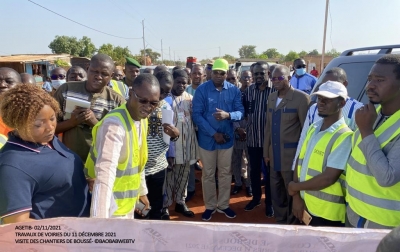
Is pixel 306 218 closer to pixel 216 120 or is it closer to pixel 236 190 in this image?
pixel 216 120

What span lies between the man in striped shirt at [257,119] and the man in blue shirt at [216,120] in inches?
12.4

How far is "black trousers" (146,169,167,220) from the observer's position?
3.44 meters

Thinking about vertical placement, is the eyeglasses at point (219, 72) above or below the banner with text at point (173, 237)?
above

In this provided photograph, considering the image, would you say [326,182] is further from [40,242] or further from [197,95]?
[197,95]

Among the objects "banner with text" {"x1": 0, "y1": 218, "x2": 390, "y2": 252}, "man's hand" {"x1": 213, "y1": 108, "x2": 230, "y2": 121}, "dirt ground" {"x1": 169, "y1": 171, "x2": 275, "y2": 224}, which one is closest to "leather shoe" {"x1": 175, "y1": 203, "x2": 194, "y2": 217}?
"dirt ground" {"x1": 169, "y1": 171, "x2": 275, "y2": 224}

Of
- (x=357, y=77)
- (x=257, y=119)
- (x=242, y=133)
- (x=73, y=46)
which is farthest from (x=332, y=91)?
(x=73, y=46)

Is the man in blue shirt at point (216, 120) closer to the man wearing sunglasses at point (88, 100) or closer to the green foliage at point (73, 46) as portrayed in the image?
the man wearing sunglasses at point (88, 100)

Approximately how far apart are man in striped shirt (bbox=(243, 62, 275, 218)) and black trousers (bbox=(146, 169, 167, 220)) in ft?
4.80

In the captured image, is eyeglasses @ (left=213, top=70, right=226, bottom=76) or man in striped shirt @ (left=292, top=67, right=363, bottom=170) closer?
man in striped shirt @ (left=292, top=67, right=363, bottom=170)

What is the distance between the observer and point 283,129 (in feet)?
11.5

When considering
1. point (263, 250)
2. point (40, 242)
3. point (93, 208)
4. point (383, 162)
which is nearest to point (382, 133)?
point (383, 162)

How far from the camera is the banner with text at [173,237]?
1.23 meters

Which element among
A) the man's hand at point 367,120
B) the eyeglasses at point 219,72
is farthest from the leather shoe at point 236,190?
the man's hand at point 367,120

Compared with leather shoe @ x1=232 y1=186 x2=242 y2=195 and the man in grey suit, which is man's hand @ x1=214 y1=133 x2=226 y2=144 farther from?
leather shoe @ x1=232 y1=186 x2=242 y2=195
